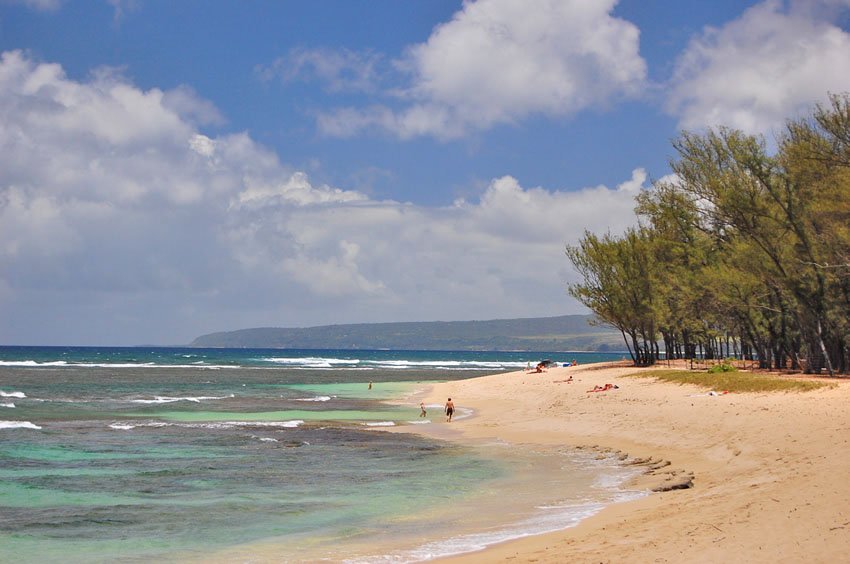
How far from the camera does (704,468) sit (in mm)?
17359

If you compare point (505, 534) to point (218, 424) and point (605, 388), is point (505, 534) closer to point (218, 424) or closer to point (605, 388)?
point (218, 424)

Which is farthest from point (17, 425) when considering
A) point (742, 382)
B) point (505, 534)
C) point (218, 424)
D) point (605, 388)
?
point (742, 382)

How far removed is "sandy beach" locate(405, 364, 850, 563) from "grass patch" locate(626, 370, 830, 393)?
69 cm

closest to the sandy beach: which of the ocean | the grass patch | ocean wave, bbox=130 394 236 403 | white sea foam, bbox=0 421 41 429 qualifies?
the grass patch

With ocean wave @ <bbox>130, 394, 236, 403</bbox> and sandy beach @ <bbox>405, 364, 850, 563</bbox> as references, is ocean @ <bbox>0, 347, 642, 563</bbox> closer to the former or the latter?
sandy beach @ <bbox>405, 364, 850, 563</bbox>

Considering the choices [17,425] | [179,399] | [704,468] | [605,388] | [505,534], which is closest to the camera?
[505,534]

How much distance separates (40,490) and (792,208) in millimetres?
31215

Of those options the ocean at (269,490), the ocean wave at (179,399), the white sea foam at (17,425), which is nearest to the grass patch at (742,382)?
the ocean at (269,490)

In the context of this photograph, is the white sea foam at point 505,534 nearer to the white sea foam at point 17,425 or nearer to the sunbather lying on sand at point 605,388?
the sunbather lying on sand at point 605,388

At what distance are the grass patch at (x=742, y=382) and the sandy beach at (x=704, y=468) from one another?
2.26 feet

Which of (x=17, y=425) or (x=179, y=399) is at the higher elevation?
(x=17, y=425)

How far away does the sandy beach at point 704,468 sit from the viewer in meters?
9.72

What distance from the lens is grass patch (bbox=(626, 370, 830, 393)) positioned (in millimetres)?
25750

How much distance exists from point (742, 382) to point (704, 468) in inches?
481
